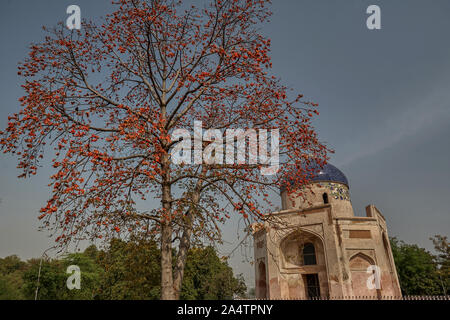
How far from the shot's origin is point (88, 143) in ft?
18.3

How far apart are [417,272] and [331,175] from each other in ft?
63.6

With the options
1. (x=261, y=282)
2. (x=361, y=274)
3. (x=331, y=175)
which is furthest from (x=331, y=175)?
(x=261, y=282)

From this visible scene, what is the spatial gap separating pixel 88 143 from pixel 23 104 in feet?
6.14

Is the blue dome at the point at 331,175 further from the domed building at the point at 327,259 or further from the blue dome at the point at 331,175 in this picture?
the domed building at the point at 327,259

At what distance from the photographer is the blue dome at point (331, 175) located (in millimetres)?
21234

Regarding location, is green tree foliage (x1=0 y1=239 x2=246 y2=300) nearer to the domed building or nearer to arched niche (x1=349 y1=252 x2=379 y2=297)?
the domed building

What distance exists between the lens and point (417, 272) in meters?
31.0

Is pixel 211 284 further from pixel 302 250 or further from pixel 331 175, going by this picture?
pixel 331 175

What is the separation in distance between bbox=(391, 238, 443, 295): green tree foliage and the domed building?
1485 centimetres

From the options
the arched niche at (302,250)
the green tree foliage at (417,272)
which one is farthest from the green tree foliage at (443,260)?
the arched niche at (302,250)

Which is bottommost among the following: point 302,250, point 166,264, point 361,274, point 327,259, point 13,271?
point 166,264

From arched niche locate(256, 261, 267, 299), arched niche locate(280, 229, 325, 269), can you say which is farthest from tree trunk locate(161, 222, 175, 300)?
arched niche locate(256, 261, 267, 299)

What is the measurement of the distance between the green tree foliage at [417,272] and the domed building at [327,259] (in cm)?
1485

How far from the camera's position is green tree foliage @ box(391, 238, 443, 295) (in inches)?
1161
